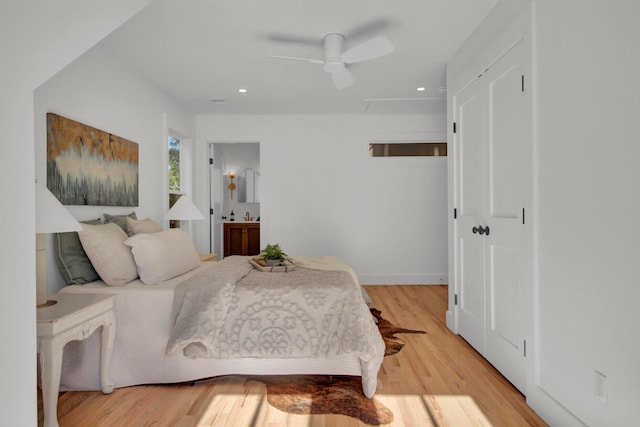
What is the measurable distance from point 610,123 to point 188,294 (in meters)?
2.28

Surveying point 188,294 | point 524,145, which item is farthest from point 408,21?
point 188,294

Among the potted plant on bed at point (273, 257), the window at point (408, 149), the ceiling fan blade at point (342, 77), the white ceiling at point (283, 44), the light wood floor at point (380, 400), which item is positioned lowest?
the light wood floor at point (380, 400)

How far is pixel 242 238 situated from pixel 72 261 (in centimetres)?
455

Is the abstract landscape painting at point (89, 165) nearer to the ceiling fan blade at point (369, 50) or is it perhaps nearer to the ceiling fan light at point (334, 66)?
the ceiling fan light at point (334, 66)

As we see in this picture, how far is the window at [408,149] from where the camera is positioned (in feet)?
17.8

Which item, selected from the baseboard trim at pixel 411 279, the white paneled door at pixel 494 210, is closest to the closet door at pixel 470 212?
the white paneled door at pixel 494 210

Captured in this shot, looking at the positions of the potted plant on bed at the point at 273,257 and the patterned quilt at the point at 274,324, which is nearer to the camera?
the patterned quilt at the point at 274,324

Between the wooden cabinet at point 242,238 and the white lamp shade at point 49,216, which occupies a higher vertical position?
the white lamp shade at point 49,216

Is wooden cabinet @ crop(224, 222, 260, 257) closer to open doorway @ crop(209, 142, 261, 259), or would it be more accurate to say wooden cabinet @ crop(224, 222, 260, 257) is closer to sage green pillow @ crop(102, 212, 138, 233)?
open doorway @ crop(209, 142, 261, 259)

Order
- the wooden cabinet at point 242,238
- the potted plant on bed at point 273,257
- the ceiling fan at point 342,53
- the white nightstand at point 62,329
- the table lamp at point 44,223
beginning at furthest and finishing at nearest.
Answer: the wooden cabinet at point 242,238
the potted plant on bed at point 273,257
the ceiling fan at point 342,53
the table lamp at point 44,223
the white nightstand at point 62,329

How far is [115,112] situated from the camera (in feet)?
10.4

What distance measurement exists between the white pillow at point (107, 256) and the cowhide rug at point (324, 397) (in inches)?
43.5

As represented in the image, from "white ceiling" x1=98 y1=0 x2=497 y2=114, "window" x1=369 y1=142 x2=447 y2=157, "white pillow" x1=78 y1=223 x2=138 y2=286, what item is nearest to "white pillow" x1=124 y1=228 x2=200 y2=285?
"white pillow" x1=78 y1=223 x2=138 y2=286

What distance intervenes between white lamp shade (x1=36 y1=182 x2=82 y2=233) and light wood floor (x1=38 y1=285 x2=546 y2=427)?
1.00 meters
